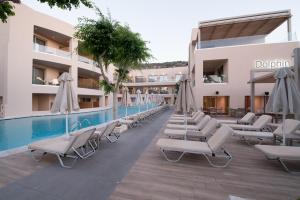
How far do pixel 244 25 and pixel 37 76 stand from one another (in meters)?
20.7

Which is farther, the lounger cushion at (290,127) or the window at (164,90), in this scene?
the window at (164,90)

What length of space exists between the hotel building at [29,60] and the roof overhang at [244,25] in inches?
456

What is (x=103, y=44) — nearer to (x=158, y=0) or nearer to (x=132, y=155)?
(x=132, y=155)

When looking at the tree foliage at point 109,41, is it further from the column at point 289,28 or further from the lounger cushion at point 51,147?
the column at point 289,28

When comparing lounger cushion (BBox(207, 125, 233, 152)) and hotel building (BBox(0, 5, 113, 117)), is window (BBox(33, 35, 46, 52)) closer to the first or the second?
hotel building (BBox(0, 5, 113, 117))

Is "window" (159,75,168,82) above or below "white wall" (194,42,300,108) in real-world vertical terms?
above

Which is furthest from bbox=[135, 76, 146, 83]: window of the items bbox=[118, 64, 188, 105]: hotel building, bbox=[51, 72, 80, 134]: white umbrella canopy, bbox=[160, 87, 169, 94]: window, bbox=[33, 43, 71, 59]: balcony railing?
bbox=[51, 72, 80, 134]: white umbrella canopy

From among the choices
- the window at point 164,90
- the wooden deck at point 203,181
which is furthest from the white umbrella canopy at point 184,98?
the window at point 164,90

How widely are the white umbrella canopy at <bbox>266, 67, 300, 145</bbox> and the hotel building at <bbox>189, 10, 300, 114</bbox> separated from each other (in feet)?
32.4

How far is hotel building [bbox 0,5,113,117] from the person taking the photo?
14883 mm

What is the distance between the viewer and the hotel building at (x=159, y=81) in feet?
127

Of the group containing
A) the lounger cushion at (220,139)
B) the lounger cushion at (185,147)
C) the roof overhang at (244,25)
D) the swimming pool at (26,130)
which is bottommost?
the swimming pool at (26,130)

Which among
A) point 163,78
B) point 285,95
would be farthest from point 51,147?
point 163,78

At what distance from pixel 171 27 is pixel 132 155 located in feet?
75.8
